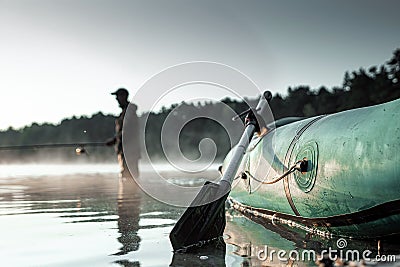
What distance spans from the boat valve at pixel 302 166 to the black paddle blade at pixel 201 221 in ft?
2.69

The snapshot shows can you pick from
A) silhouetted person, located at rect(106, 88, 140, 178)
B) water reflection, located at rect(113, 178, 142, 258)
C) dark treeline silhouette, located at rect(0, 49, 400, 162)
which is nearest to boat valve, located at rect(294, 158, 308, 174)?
water reflection, located at rect(113, 178, 142, 258)

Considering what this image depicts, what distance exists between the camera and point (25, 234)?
4.78 meters

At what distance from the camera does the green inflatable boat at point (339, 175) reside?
3.77 metres

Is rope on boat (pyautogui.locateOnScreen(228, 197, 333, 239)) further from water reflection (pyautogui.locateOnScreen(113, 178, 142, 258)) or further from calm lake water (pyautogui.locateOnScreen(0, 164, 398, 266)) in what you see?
water reflection (pyautogui.locateOnScreen(113, 178, 142, 258))

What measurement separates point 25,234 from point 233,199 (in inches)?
150

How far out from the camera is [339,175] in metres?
4.23

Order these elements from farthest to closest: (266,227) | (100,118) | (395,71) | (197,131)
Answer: (197,131)
(100,118)
(395,71)
(266,227)

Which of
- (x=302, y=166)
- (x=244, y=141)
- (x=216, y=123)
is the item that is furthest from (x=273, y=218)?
(x=216, y=123)

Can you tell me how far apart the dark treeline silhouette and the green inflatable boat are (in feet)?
84.6

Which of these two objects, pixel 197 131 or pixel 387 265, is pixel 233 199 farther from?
pixel 197 131

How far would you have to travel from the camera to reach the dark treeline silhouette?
3956cm

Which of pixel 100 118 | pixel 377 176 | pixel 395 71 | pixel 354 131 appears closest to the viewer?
pixel 377 176

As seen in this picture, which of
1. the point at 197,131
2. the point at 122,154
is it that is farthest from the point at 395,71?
the point at 122,154

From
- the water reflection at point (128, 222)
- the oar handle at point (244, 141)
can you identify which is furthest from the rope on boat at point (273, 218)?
the water reflection at point (128, 222)
